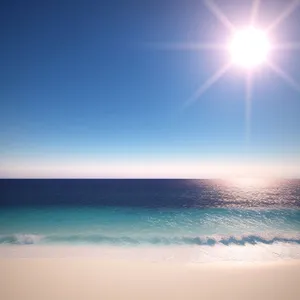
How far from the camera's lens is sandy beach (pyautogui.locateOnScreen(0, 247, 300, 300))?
5422 millimetres

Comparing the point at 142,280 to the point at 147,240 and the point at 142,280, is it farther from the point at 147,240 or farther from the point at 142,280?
the point at 147,240

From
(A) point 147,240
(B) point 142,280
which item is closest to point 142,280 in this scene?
(B) point 142,280

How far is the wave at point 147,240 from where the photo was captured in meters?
10.7

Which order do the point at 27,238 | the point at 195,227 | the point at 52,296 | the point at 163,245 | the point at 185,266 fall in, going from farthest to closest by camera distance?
the point at 195,227
the point at 27,238
the point at 163,245
the point at 185,266
the point at 52,296

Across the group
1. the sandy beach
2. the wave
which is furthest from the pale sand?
the wave

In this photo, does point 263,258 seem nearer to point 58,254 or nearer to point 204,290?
point 204,290

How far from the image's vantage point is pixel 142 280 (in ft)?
19.9

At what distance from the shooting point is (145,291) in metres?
5.53

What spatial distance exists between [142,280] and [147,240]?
5308 mm

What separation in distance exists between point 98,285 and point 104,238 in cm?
614

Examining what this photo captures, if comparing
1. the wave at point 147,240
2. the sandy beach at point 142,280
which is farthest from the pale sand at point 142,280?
the wave at point 147,240

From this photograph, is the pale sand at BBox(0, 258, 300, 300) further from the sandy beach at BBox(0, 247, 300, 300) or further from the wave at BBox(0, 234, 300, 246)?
the wave at BBox(0, 234, 300, 246)

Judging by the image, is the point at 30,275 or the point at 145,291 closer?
the point at 145,291

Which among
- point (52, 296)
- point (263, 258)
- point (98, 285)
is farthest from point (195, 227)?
point (52, 296)
